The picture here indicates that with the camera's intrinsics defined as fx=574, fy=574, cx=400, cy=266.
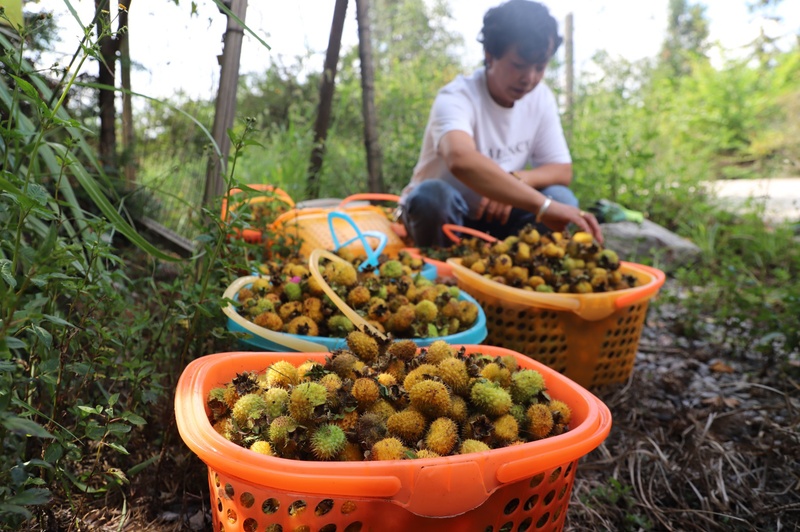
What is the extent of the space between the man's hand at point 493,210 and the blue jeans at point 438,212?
8 cm

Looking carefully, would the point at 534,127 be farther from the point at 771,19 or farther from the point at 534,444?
the point at 771,19

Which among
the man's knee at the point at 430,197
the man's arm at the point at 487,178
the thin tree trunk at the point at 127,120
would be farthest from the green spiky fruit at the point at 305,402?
the man's knee at the point at 430,197

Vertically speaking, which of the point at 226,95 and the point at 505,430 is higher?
the point at 226,95

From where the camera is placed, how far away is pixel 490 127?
2926mm

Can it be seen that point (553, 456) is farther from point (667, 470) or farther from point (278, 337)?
point (667, 470)

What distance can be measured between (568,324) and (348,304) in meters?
0.76

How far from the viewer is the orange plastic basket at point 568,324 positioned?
1.82 metres

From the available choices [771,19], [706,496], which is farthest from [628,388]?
[771,19]

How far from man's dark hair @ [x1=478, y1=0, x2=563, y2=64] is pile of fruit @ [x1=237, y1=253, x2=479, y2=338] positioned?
134 cm

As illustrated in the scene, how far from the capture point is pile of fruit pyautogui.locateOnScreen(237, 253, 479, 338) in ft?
4.96

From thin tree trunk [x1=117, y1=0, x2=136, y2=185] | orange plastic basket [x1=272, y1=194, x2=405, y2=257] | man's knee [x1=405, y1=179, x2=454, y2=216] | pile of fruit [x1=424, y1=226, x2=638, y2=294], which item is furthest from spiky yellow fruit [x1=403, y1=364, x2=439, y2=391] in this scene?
man's knee [x1=405, y1=179, x2=454, y2=216]

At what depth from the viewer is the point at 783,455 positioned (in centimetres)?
162

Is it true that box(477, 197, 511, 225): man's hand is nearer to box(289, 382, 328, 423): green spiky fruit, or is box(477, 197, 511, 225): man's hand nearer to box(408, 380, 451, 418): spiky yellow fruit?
box(408, 380, 451, 418): spiky yellow fruit

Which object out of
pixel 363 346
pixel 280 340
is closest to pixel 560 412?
pixel 363 346
